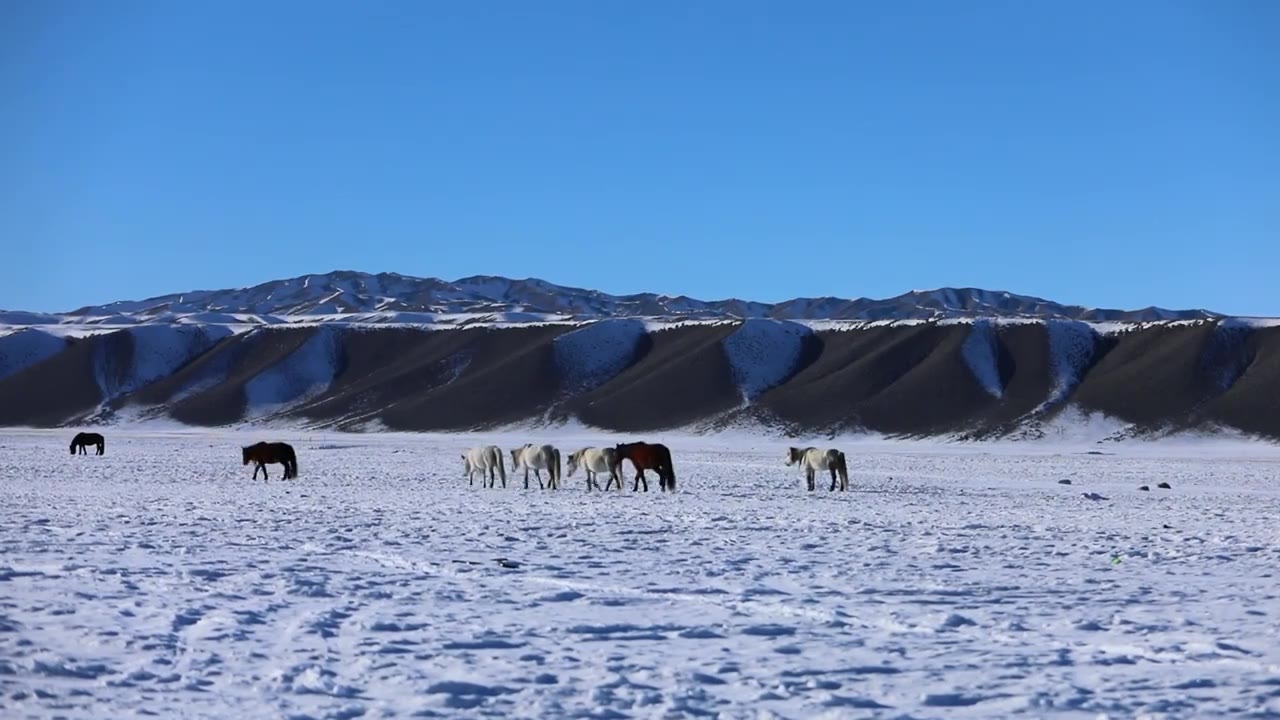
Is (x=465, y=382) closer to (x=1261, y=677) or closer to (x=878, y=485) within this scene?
(x=878, y=485)

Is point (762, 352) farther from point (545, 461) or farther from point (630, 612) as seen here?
point (630, 612)

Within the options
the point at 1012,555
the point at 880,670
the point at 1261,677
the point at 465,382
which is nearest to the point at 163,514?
the point at 1012,555

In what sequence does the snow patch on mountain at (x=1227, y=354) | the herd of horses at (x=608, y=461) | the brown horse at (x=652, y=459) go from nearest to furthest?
the brown horse at (x=652, y=459) → the herd of horses at (x=608, y=461) → the snow patch on mountain at (x=1227, y=354)

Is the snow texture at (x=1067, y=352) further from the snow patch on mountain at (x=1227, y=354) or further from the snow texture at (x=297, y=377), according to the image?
the snow texture at (x=297, y=377)

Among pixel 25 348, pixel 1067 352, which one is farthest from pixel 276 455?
pixel 25 348

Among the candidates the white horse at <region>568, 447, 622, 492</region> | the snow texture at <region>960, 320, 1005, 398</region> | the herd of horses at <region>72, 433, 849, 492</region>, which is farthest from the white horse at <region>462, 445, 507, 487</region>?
the snow texture at <region>960, 320, 1005, 398</region>

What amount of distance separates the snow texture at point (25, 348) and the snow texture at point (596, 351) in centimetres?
6927

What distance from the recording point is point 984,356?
127 m

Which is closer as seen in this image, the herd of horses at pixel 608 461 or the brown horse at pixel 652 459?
the brown horse at pixel 652 459

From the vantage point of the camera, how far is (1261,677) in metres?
8.83

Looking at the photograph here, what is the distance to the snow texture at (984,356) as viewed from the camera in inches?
4744

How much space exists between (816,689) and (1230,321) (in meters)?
130

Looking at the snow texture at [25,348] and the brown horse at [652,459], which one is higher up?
the snow texture at [25,348]

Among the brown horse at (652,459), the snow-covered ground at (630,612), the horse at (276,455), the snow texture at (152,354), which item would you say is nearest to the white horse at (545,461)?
the brown horse at (652,459)
